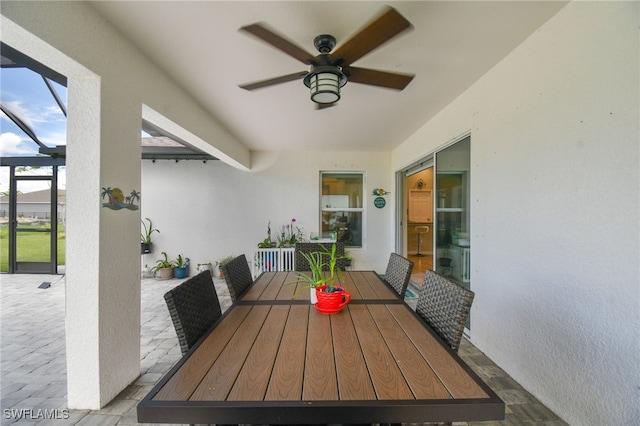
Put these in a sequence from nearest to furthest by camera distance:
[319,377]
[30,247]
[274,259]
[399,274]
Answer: [319,377], [399,274], [274,259], [30,247]

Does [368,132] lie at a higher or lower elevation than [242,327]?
higher

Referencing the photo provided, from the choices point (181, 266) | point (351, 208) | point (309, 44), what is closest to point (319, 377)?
point (309, 44)

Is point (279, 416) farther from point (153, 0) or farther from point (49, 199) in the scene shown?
point (49, 199)

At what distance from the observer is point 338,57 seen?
1508mm

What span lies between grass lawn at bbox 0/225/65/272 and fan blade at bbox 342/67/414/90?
6.19m

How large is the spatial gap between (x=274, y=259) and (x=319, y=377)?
3651mm

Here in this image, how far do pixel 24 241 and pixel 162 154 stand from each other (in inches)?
131

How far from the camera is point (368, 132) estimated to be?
149 inches

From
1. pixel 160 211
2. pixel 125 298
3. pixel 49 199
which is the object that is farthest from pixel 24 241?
pixel 125 298

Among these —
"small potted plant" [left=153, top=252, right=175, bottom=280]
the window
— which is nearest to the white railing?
the window

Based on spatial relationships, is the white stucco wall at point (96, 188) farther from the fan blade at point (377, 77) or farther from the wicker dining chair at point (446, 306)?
the wicker dining chair at point (446, 306)

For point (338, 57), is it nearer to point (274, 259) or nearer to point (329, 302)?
point (329, 302)

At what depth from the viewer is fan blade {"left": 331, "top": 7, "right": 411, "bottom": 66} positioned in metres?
1.18

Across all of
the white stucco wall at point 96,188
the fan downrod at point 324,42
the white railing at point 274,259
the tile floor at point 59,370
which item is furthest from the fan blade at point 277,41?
the white railing at point 274,259
